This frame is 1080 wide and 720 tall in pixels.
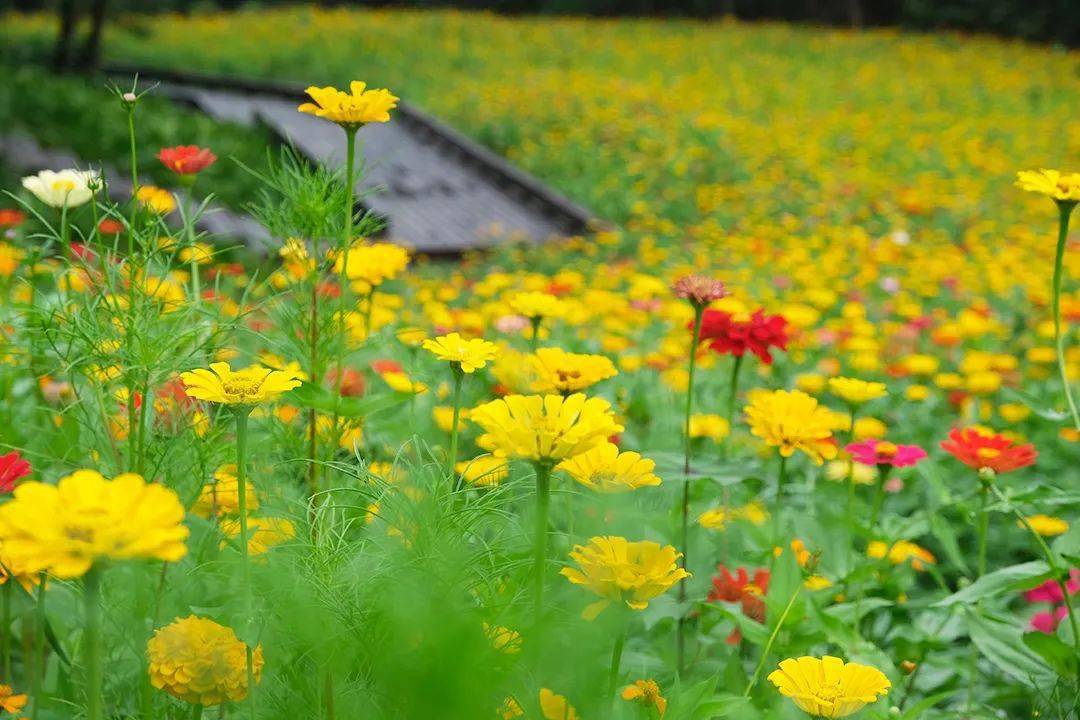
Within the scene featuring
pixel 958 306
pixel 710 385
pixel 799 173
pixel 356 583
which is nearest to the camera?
pixel 356 583

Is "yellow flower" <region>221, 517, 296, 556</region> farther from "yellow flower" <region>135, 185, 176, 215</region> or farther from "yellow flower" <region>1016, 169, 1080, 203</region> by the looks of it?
"yellow flower" <region>1016, 169, 1080, 203</region>

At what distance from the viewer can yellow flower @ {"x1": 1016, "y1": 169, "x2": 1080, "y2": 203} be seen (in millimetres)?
1139

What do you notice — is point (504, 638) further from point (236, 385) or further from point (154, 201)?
point (154, 201)

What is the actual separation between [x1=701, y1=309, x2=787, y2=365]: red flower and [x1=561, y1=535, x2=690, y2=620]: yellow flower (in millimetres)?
603

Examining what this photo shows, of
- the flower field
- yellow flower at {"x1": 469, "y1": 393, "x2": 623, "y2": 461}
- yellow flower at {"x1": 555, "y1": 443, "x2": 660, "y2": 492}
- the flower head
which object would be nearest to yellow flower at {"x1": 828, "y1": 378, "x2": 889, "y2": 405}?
the flower field

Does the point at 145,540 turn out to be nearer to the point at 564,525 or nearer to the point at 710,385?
the point at 564,525

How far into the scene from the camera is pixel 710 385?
2.64 meters

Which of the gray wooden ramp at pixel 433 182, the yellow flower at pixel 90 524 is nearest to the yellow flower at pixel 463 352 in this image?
the yellow flower at pixel 90 524

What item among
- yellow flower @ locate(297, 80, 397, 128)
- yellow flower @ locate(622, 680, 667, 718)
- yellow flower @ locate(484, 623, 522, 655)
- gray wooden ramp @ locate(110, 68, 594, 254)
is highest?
yellow flower @ locate(297, 80, 397, 128)

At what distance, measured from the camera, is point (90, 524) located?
0.58 metres

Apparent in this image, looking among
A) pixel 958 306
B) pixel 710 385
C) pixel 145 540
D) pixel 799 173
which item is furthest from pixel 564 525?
pixel 799 173

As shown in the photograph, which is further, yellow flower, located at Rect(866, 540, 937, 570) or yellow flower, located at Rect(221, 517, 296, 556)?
yellow flower, located at Rect(866, 540, 937, 570)

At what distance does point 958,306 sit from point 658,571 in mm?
3784

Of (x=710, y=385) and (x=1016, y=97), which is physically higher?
(x=1016, y=97)
